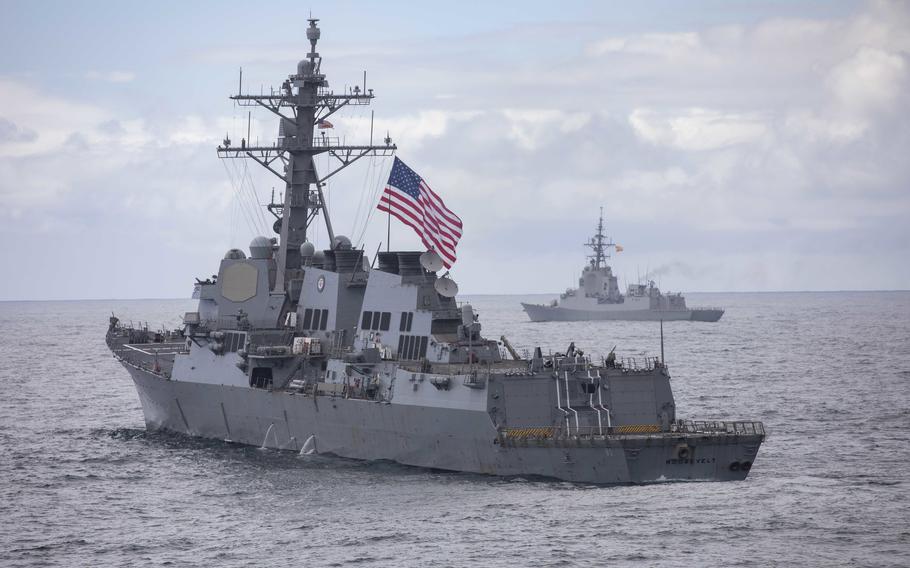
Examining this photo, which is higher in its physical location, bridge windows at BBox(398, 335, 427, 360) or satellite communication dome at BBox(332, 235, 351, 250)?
satellite communication dome at BBox(332, 235, 351, 250)

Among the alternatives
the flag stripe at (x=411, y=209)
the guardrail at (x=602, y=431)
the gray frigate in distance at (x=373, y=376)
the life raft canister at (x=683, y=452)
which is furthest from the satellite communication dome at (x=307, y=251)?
the life raft canister at (x=683, y=452)

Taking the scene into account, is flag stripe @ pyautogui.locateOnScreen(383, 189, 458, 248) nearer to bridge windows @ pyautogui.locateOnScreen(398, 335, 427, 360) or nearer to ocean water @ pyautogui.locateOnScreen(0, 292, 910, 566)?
bridge windows @ pyautogui.locateOnScreen(398, 335, 427, 360)

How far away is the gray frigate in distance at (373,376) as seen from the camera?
3188 centimetres

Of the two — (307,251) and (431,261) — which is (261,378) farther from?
(431,261)

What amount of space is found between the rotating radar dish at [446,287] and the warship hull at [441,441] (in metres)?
3.91

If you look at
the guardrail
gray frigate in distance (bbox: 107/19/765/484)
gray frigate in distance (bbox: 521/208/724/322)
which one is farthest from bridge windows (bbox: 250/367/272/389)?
gray frigate in distance (bbox: 521/208/724/322)

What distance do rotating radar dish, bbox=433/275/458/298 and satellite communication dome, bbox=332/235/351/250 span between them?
20.2 feet

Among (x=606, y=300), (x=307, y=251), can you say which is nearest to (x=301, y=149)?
(x=307, y=251)

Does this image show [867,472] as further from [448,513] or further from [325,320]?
[325,320]

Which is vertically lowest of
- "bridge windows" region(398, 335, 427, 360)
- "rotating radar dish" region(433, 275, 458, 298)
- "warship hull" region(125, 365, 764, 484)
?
"warship hull" region(125, 365, 764, 484)

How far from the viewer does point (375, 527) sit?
2847 centimetres

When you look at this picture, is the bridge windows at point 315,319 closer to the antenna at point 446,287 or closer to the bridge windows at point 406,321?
the bridge windows at point 406,321

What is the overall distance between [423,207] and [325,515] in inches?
432

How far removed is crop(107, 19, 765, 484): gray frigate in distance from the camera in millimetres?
31875
